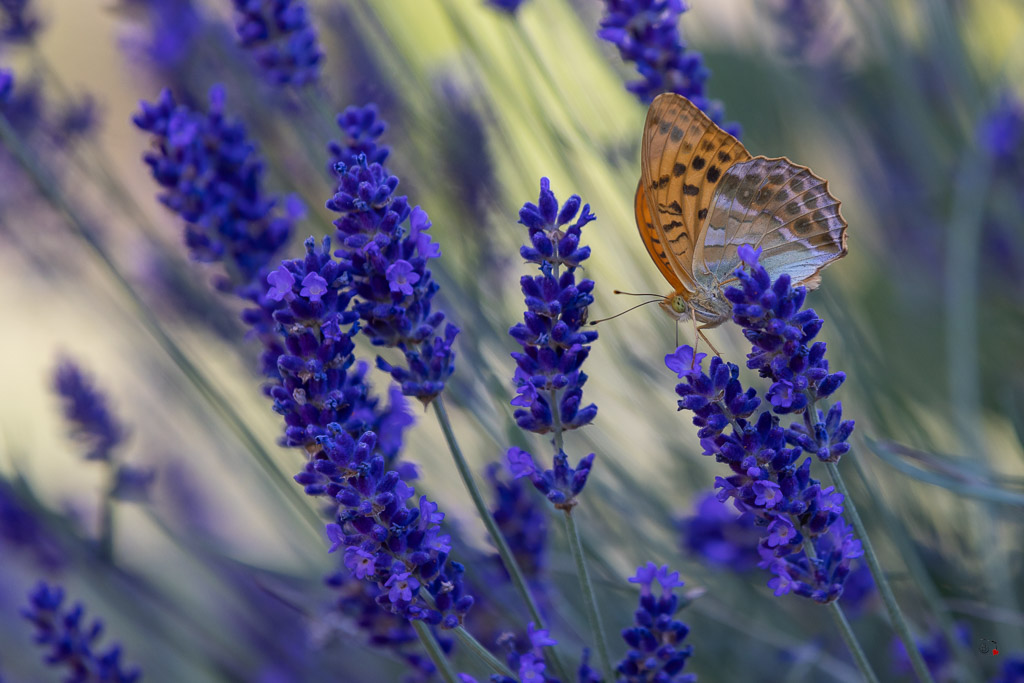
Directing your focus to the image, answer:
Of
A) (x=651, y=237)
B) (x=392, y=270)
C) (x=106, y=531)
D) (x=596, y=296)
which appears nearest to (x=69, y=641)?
(x=106, y=531)

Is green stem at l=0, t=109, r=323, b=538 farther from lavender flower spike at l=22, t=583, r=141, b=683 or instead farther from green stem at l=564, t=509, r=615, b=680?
green stem at l=564, t=509, r=615, b=680

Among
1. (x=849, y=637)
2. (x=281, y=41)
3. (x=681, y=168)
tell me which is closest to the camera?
(x=849, y=637)

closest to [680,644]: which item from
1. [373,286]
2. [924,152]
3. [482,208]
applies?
[373,286]

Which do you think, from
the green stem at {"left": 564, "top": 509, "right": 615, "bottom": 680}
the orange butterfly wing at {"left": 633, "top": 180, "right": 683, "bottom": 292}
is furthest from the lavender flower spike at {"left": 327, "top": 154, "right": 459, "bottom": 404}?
the orange butterfly wing at {"left": 633, "top": 180, "right": 683, "bottom": 292}

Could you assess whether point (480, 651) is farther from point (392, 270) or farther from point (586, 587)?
point (392, 270)

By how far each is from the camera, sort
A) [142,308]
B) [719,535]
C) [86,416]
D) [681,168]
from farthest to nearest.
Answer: [86,416] < [719,535] < [142,308] < [681,168]

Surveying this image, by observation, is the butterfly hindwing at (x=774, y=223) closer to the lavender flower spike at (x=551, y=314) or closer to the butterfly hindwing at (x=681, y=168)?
the butterfly hindwing at (x=681, y=168)

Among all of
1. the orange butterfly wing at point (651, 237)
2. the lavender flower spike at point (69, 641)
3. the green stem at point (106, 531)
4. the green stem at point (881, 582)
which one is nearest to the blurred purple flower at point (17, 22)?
the green stem at point (106, 531)
